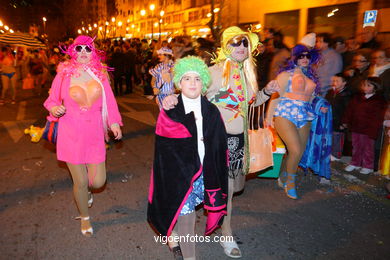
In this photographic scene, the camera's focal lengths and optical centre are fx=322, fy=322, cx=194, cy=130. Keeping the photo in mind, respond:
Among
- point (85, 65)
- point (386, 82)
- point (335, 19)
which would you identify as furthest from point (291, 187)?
point (335, 19)

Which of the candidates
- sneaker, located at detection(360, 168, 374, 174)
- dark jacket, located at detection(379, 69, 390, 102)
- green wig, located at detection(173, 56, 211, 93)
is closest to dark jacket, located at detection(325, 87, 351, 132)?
dark jacket, located at detection(379, 69, 390, 102)

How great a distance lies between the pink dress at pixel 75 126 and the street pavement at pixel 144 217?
3.02 ft

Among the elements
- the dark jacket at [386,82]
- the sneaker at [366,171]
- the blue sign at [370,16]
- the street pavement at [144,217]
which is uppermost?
the blue sign at [370,16]

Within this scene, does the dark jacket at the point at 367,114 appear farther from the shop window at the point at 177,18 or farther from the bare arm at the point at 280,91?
the shop window at the point at 177,18

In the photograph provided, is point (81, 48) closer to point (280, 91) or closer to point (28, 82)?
point (280, 91)

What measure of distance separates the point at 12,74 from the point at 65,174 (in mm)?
8378

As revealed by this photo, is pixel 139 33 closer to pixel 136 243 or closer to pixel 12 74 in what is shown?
pixel 12 74

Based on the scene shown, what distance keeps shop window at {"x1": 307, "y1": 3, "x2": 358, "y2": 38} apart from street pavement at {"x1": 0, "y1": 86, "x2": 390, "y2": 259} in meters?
5.94

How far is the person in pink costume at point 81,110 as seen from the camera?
326 centimetres

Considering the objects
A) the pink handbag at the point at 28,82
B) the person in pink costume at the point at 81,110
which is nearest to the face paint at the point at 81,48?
the person in pink costume at the point at 81,110

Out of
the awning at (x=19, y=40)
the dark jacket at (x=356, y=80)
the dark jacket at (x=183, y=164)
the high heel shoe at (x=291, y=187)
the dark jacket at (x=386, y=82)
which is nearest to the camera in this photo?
the dark jacket at (x=183, y=164)

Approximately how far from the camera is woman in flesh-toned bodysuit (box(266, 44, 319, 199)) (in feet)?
14.1

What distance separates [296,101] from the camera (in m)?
4.34

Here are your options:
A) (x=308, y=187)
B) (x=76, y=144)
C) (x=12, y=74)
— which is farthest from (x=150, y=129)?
(x=12, y=74)
